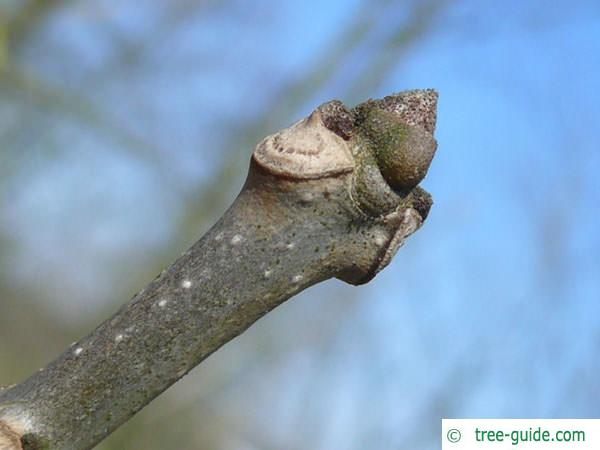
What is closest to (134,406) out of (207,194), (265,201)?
(265,201)

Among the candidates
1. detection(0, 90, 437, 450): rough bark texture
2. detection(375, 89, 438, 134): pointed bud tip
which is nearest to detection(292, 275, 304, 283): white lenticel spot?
detection(0, 90, 437, 450): rough bark texture

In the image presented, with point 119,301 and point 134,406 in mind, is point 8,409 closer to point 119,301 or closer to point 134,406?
point 134,406

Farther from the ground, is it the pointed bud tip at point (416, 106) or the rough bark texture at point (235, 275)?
the pointed bud tip at point (416, 106)

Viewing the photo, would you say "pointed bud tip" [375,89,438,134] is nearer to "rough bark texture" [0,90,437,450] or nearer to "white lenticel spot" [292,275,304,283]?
"rough bark texture" [0,90,437,450]

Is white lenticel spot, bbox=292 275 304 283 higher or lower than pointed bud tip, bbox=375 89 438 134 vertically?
lower

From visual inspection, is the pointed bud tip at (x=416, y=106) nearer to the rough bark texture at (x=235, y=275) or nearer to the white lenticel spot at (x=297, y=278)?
the rough bark texture at (x=235, y=275)

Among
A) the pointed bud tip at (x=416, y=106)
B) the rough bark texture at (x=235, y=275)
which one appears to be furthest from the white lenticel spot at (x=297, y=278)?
the pointed bud tip at (x=416, y=106)
